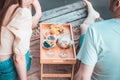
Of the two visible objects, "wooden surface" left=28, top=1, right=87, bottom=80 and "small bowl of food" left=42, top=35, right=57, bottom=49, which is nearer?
"small bowl of food" left=42, top=35, right=57, bottom=49

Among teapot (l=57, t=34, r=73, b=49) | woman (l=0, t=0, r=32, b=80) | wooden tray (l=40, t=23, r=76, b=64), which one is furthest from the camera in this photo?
teapot (l=57, t=34, r=73, b=49)

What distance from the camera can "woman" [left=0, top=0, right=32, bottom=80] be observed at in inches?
66.5

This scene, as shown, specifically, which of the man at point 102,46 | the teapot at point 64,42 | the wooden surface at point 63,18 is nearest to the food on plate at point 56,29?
the teapot at point 64,42

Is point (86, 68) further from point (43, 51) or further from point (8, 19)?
point (43, 51)

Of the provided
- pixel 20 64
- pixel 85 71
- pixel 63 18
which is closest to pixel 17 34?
pixel 20 64

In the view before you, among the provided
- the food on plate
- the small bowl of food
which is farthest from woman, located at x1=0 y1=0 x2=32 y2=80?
the food on plate

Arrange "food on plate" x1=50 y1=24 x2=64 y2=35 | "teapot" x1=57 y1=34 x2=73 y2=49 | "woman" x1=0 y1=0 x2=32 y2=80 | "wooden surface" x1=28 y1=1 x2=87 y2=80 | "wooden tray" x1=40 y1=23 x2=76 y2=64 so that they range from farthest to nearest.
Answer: "wooden surface" x1=28 y1=1 x2=87 y2=80
"food on plate" x1=50 y1=24 x2=64 y2=35
"teapot" x1=57 y1=34 x2=73 y2=49
"wooden tray" x1=40 y1=23 x2=76 y2=64
"woman" x1=0 y1=0 x2=32 y2=80

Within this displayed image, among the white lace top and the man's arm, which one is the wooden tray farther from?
the man's arm

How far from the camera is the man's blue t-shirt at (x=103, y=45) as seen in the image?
4.25 feet

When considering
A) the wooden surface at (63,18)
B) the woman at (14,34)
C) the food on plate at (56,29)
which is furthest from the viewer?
the wooden surface at (63,18)

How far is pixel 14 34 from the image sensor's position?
172 centimetres

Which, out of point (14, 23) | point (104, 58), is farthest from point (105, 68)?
point (14, 23)

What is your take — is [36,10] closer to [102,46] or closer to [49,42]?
[49,42]

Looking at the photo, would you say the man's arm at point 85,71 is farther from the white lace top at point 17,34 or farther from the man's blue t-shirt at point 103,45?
the white lace top at point 17,34
